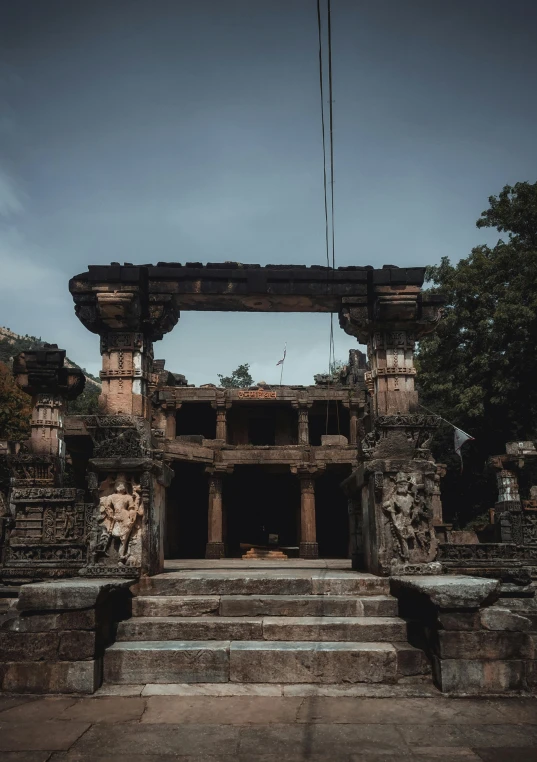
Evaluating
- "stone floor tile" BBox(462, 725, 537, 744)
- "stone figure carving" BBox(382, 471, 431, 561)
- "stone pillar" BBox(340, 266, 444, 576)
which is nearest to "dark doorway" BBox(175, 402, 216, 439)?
"stone pillar" BBox(340, 266, 444, 576)

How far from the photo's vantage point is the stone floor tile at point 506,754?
345 cm

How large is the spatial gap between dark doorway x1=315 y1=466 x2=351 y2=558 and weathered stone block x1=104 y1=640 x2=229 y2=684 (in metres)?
22.0

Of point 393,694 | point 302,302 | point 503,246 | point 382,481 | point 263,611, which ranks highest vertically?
point 503,246

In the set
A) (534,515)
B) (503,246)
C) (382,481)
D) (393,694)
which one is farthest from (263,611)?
(503,246)

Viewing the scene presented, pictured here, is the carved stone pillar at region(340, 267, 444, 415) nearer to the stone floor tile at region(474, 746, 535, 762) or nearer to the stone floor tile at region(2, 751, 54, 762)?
the stone floor tile at region(474, 746, 535, 762)

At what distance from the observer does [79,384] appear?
14000mm

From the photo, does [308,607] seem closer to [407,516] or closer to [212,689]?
[212,689]

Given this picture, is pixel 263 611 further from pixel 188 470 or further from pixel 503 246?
pixel 503 246

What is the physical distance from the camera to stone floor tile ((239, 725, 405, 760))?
3600mm

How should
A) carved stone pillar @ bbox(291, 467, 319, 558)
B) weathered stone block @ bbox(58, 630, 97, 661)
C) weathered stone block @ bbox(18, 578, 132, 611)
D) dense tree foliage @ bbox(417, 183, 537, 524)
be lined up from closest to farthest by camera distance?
weathered stone block @ bbox(58, 630, 97, 661) < weathered stone block @ bbox(18, 578, 132, 611) < carved stone pillar @ bbox(291, 467, 319, 558) < dense tree foliage @ bbox(417, 183, 537, 524)

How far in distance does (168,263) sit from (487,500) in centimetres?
2306

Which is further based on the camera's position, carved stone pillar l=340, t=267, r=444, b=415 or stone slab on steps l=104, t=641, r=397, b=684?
carved stone pillar l=340, t=267, r=444, b=415

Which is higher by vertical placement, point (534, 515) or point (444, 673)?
point (534, 515)

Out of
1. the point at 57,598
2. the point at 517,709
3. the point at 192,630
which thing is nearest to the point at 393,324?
the point at 192,630
